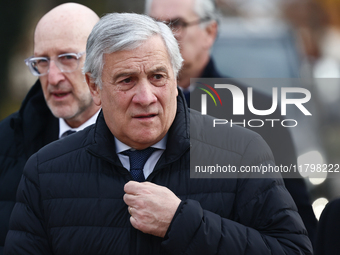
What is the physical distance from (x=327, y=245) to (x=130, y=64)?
1.22 meters

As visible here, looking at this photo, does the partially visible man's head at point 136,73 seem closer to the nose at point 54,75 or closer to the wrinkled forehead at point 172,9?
the nose at point 54,75

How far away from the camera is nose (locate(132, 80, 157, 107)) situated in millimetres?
2533

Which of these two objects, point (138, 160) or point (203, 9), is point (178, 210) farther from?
point (203, 9)

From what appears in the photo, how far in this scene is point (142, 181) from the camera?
2602 mm

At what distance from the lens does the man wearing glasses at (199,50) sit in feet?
10.7

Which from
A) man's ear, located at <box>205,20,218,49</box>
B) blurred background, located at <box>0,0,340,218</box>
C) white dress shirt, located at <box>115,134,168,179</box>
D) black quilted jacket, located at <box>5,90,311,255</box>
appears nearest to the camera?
black quilted jacket, located at <box>5,90,311,255</box>

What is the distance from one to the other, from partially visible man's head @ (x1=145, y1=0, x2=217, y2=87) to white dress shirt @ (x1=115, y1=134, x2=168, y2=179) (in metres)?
1.31

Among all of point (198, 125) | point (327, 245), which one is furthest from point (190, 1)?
point (327, 245)

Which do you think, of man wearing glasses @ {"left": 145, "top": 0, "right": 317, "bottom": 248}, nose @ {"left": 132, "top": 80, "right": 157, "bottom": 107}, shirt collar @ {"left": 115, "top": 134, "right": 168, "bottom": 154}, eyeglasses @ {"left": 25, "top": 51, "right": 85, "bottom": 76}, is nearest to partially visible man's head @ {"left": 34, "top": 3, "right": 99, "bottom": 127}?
eyeglasses @ {"left": 25, "top": 51, "right": 85, "bottom": 76}

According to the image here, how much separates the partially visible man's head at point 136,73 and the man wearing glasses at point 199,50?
0.77 m

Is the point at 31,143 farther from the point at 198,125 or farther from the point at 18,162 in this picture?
the point at 198,125

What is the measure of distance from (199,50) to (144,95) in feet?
5.39

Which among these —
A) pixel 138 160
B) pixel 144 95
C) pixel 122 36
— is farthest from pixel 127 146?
pixel 122 36

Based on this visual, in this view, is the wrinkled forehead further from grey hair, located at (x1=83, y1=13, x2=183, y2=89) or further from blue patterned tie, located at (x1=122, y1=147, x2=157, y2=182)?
blue patterned tie, located at (x1=122, y1=147, x2=157, y2=182)
